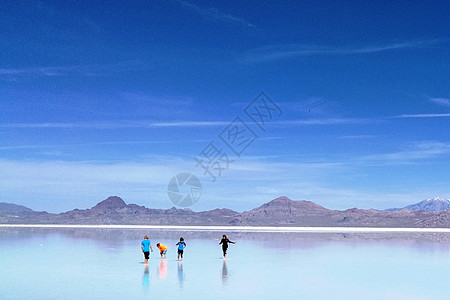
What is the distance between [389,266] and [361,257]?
3.82m

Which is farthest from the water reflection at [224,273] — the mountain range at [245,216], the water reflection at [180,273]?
the mountain range at [245,216]

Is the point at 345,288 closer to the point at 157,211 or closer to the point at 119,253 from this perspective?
the point at 119,253

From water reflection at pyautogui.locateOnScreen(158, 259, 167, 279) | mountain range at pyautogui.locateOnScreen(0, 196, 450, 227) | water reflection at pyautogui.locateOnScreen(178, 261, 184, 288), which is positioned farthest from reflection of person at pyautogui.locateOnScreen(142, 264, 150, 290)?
mountain range at pyautogui.locateOnScreen(0, 196, 450, 227)

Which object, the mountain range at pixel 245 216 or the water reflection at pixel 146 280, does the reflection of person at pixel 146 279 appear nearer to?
the water reflection at pixel 146 280

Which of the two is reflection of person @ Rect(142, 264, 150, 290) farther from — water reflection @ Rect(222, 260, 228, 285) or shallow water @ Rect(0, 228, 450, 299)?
water reflection @ Rect(222, 260, 228, 285)

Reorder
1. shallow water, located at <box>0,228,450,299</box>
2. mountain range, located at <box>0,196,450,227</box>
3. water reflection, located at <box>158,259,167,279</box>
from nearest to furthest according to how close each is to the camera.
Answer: shallow water, located at <box>0,228,450,299</box> < water reflection, located at <box>158,259,167,279</box> < mountain range, located at <box>0,196,450,227</box>

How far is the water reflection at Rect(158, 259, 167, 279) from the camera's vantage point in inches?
710

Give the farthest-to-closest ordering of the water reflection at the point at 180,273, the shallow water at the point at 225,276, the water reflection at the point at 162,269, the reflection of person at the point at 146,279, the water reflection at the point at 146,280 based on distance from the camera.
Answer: the water reflection at the point at 162,269 → the water reflection at the point at 180,273 → the reflection of person at the point at 146,279 → the water reflection at the point at 146,280 → the shallow water at the point at 225,276

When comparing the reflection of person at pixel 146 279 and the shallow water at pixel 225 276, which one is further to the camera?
the reflection of person at pixel 146 279

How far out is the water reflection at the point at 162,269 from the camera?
18027 mm

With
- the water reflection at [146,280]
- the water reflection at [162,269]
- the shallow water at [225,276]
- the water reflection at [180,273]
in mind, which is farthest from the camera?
the water reflection at [162,269]

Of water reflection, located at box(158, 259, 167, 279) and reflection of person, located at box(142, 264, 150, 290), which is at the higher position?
water reflection, located at box(158, 259, 167, 279)

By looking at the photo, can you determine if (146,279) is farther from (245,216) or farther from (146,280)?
(245,216)

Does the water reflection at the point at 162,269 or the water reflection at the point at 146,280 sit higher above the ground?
the water reflection at the point at 162,269
